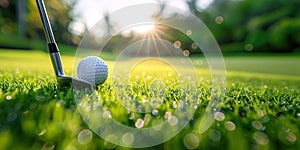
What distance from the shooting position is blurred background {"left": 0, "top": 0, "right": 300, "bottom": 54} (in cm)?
1864

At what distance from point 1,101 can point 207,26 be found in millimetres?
23684

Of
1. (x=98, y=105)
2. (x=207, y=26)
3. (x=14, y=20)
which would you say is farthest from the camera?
(x=207, y=26)

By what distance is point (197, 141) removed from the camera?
1.14 m

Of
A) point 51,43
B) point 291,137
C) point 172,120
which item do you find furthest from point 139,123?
point 51,43

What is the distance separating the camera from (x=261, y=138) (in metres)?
1.20

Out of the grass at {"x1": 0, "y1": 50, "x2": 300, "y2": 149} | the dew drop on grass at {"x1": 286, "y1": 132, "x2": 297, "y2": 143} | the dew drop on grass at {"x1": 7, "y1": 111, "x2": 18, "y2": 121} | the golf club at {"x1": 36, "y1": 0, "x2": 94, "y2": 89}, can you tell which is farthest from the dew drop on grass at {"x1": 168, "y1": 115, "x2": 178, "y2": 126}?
the golf club at {"x1": 36, "y1": 0, "x2": 94, "y2": 89}

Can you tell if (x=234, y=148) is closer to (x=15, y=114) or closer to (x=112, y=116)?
(x=112, y=116)

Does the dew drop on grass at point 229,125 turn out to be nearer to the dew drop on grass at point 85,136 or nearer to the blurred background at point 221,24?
the dew drop on grass at point 85,136

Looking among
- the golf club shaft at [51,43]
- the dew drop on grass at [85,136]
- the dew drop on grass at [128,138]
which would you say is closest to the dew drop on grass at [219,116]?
the dew drop on grass at [128,138]

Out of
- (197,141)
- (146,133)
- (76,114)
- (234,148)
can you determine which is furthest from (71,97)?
(234,148)

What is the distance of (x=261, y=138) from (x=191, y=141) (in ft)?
1.02

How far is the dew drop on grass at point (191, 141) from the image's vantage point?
109 centimetres

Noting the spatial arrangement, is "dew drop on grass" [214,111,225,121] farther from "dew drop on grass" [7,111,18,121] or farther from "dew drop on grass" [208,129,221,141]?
"dew drop on grass" [7,111,18,121]

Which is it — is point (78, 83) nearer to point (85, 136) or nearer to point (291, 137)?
point (85, 136)
